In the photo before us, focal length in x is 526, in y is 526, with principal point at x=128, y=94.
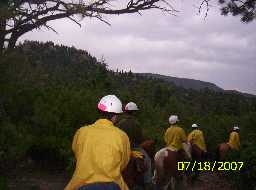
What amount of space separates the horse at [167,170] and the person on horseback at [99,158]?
5.86 m

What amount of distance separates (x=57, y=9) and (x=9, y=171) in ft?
16.6

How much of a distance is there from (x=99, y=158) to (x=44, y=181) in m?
7.52

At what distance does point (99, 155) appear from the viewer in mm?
4688

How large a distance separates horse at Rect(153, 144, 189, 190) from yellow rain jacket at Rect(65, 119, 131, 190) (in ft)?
19.4

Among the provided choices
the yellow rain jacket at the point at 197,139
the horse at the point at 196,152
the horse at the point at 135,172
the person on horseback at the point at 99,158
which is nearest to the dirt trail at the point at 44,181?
the horse at the point at 196,152

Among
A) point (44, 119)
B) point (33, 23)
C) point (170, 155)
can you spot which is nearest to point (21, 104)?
point (44, 119)

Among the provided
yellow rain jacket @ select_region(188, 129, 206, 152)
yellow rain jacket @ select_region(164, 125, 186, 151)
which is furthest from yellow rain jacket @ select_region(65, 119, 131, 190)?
yellow rain jacket @ select_region(188, 129, 206, 152)

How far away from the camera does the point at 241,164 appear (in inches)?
492

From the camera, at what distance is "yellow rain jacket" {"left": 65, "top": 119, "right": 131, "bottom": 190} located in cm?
464

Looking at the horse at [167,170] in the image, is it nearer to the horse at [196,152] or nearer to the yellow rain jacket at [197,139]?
the horse at [196,152]

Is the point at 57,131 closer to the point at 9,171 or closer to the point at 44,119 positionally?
the point at 44,119

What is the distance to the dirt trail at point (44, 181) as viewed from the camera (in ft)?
35.1

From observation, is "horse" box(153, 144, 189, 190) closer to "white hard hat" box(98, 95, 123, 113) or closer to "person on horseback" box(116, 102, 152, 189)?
"person on horseback" box(116, 102, 152, 189)

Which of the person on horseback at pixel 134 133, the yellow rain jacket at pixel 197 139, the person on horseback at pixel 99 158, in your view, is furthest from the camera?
the yellow rain jacket at pixel 197 139
